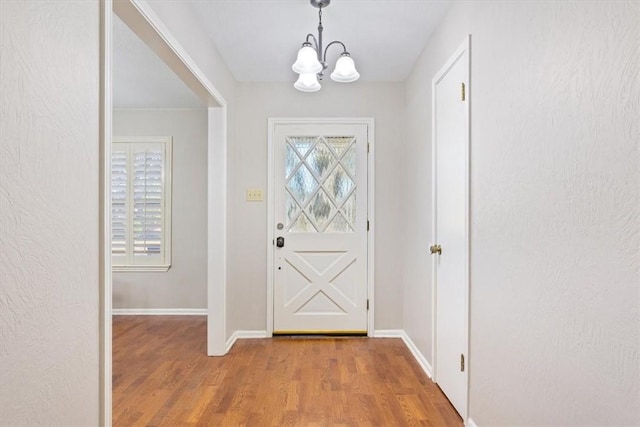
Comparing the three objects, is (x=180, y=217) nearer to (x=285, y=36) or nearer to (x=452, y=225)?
(x=285, y=36)

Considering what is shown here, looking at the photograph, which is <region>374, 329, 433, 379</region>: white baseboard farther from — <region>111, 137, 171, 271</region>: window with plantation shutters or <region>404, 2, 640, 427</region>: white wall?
<region>111, 137, 171, 271</region>: window with plantation shutters

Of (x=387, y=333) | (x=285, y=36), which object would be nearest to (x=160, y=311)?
(x=387, y=333)

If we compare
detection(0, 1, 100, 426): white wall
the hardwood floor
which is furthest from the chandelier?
the hardwood floor

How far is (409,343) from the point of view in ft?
10.8

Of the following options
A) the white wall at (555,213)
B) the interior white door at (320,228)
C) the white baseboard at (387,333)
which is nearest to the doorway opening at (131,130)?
the interior white door at (320,228)

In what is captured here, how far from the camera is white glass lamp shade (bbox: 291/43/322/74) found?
2.37 m

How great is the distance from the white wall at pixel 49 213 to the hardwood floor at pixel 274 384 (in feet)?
3.22

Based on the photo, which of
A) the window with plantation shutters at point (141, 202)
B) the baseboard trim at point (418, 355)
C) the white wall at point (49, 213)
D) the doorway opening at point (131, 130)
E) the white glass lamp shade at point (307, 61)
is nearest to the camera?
the white wall at point (49, 213)

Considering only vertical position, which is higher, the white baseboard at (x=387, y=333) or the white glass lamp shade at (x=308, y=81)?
the white glass lamp shade at (x=308, y=81)

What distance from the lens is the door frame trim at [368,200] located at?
3.57 m

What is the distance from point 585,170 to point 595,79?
0.26 metres

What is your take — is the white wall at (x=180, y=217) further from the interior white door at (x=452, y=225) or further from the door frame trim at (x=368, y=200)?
the interior white door at (x=452, y=225)

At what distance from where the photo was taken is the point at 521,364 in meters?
1.48

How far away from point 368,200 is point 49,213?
2.79m
